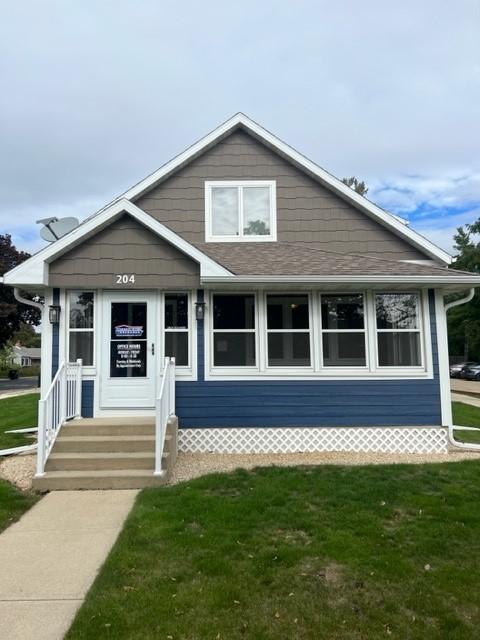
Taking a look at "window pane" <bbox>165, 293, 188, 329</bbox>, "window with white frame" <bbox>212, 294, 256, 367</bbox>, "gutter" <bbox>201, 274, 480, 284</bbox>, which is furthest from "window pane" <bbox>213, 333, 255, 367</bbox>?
"gutter" <bbox>201, 274, 480, 284</bbox>

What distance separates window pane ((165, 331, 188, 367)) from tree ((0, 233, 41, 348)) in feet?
89.2

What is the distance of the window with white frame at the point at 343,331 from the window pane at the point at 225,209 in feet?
8.37

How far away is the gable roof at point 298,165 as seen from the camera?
8.87 meters

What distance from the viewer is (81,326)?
7879 millimetres

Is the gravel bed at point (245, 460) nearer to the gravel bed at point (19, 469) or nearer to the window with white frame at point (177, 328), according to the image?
the gravel bed at point (19, 469)

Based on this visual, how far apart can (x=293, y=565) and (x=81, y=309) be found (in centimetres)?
570

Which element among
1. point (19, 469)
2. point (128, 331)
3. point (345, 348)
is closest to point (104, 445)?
point (19, 469)

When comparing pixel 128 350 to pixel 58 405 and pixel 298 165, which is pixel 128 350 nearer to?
pixel 58 405

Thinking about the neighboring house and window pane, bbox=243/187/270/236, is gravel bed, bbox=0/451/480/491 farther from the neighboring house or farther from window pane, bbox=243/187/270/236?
the neighboring house

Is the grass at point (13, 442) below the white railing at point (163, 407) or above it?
below

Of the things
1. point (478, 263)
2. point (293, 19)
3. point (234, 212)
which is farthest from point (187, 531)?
point (478, 263)

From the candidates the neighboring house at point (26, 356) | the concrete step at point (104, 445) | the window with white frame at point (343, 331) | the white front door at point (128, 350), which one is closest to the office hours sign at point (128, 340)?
the white front door at point (128, 350)

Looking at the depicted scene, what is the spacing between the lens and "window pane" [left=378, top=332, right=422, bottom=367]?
8078 millimetres

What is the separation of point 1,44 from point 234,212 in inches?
288
